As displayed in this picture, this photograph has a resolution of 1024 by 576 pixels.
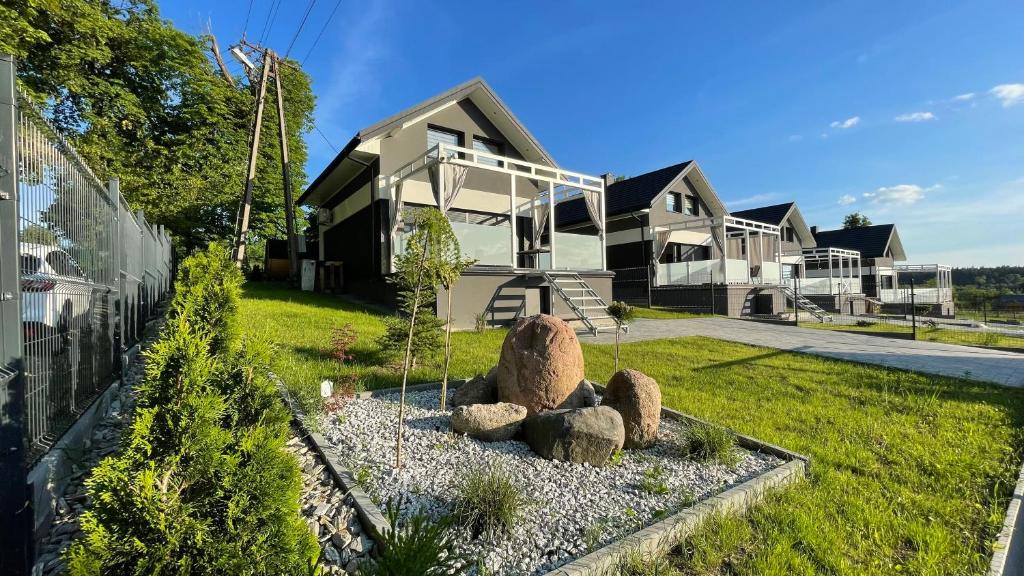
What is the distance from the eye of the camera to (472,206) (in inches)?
577

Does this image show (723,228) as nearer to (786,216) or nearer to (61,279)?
(786,216)

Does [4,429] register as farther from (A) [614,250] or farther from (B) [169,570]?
(A) [614,250]

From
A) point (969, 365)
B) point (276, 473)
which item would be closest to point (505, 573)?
point (276, 473)

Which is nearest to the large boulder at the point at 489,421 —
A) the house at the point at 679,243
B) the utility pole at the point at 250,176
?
the utility pole at the point at 250,176

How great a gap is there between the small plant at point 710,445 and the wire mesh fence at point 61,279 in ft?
14.9

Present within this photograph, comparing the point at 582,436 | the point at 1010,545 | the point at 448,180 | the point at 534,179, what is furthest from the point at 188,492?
the point at 534,179

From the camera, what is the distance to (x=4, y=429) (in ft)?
6.41

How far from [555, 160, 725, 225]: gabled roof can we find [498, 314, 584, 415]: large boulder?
706 inches

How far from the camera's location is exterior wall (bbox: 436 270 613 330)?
34.9 feet

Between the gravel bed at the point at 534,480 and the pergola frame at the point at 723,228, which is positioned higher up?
the pergola frame at the point at 723,228

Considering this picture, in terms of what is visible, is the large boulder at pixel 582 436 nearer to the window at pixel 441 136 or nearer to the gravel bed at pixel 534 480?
the gravel bed at pixel 534 480

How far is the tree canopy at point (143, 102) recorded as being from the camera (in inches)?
594

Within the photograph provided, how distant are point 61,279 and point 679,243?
2308cm

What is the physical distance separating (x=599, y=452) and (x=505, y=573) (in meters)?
1.49
